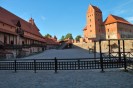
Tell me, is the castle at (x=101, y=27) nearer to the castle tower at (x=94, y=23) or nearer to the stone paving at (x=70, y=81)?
the castle tower at (x=94, y=23)

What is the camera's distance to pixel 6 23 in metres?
37.7

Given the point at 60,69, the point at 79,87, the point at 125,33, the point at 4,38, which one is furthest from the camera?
the point at 125,33

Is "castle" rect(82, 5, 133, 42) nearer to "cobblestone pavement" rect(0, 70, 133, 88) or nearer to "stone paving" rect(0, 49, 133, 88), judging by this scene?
"stone paving" rect(0, 49, 133, 88)

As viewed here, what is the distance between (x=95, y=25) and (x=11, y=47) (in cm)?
3997

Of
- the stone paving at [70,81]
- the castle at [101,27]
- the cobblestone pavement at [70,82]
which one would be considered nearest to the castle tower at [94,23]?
the castle at [101,27]

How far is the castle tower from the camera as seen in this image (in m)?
67.6

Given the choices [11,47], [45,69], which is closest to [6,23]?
[11,47]

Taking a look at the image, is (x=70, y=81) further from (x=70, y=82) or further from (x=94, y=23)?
(x=94, y=23)

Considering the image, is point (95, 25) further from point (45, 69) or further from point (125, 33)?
point (45, 69)

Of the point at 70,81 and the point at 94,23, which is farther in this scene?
the point at 94,23

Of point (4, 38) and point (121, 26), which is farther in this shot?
point (121, 26)

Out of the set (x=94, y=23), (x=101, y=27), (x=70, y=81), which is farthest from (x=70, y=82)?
(x=101, y=27)

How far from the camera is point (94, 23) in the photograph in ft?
223

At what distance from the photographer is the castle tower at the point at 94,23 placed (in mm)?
A: 67644
